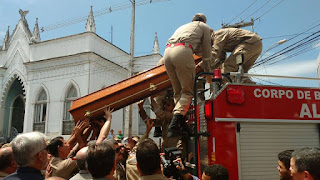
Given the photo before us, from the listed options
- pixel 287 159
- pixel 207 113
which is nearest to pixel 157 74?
pixel 207 113

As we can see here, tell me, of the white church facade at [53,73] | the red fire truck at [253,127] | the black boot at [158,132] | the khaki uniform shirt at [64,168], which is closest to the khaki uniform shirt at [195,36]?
the red fire truck at [253,127]

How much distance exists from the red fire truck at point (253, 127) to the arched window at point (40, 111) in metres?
16.9

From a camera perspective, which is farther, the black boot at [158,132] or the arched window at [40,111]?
the arched window at [40,111]

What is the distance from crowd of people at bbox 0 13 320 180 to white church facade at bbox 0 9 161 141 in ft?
42.5

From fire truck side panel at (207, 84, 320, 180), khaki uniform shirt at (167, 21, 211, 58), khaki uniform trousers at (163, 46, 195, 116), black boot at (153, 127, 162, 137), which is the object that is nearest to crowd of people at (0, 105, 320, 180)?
fire truck side panel at (207, 84, 320, 180)

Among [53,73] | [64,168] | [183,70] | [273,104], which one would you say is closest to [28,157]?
[64,168]

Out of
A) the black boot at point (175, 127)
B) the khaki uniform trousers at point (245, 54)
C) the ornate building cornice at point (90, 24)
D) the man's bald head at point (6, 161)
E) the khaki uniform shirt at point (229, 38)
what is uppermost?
the ornate building cornice at point (90, 24)

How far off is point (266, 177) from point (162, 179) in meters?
1.74

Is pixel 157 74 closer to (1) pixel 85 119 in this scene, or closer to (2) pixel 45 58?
(1) pixel 85 119

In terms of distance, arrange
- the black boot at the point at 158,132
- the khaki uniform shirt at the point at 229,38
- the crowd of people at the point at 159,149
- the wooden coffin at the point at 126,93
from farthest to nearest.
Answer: the black boot at the point at 158,132 → the khaki uniform shirt at the point at 229,38 → the wooden coffin at the point at 126,93 → the crowd of people at the point at 159,149

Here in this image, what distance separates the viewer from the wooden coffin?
462 centimetres

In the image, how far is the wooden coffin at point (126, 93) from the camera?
4617 millimetres

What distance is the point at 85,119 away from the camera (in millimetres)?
4746

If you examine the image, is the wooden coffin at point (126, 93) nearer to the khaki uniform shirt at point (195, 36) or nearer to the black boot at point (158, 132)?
the khaki uniform shirt at point (195, 36)
